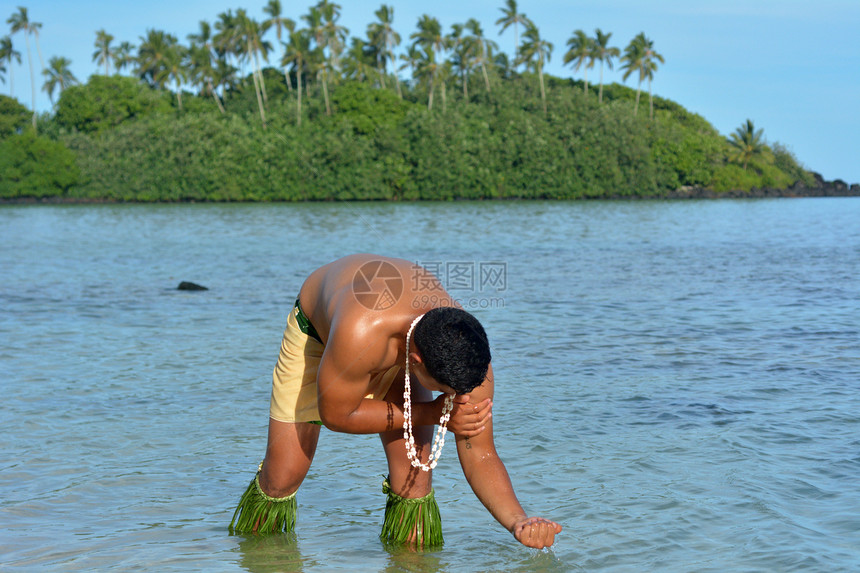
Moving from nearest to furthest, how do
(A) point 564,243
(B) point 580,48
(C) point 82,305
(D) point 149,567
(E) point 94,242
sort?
1. (D) point 149,567
2. (C) point 82,305
3. (A) point 564,243
4. (E) point 94,242
5. (B) point 580,48

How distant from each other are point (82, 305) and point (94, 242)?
1937 centimetres

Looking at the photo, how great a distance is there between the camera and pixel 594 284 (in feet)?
60.8

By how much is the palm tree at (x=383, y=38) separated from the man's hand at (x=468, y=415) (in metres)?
86.9

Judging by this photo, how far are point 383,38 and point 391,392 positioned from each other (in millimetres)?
91004

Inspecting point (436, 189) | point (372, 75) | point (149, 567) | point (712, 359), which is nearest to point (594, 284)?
point (712, 359)

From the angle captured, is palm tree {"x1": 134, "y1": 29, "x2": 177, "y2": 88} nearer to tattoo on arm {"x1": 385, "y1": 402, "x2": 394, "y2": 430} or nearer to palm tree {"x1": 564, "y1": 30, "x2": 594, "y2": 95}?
palm tree {"x1": 564, "y1": 30, "x2": 594, "y2": 95}

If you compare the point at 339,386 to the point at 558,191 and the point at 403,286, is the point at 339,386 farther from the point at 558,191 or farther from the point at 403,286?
the point at 558,191

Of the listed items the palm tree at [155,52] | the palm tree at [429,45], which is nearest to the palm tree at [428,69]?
the palm tree at [429,45]

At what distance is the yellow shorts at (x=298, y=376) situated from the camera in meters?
4.64

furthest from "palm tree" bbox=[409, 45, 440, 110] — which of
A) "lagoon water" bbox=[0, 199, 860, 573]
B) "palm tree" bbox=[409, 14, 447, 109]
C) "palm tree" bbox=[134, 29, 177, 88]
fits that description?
"lagoon water" bbox=[0, 199, 860, 573]

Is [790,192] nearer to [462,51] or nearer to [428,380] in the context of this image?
[462,51]

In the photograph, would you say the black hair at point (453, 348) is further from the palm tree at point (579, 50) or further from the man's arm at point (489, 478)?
the palm tree at point (579, 50)

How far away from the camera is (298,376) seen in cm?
465

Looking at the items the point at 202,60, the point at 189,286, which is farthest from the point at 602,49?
the point at 189,286
